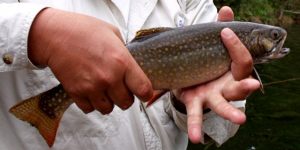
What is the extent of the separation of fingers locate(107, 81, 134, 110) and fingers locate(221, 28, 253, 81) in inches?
25.7

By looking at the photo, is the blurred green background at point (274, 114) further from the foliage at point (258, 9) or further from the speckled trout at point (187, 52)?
the foliage at point (258, 9)

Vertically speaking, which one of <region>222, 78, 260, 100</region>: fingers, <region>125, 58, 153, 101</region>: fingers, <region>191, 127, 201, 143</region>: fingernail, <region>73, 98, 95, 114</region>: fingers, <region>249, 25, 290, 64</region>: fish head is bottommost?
<region>249, 25, 290, 64</region>: fish head

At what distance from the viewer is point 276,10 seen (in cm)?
3562

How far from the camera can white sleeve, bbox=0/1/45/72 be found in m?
2.21

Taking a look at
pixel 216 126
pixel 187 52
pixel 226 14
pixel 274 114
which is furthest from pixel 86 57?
pixel 274 114

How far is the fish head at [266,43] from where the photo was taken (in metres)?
2.91

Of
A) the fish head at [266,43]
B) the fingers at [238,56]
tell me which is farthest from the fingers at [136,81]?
the fish head at [266,43]

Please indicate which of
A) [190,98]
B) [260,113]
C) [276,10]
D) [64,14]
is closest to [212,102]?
[190,98]

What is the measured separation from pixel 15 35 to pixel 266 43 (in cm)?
143

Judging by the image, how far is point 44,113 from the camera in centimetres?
258

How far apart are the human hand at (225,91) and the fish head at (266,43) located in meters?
0.19

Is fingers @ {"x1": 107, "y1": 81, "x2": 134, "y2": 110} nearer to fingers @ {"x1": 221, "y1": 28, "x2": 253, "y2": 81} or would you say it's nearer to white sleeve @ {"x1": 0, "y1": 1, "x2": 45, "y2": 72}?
white sleeve @ {"x1": 0, "y1": 1, "x2": 45, "y2": 72}

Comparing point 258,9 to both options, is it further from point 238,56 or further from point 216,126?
point 238,56

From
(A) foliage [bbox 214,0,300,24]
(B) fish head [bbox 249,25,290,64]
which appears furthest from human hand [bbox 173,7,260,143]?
(A) foliage [bbox 214,0,300,24]
